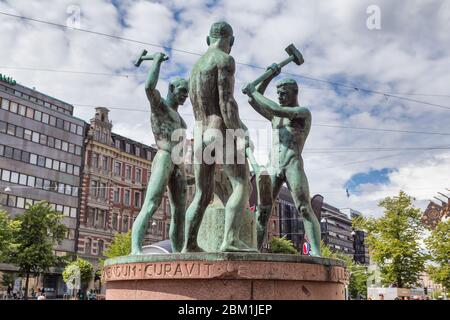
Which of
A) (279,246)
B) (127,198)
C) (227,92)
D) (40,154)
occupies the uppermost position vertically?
(40,154)

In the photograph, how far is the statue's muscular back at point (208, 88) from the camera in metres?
7.62

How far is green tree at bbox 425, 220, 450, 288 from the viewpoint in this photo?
1359 inches

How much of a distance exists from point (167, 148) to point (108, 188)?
49.2 metres

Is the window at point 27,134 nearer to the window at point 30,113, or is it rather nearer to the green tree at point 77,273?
the window at point 30,113

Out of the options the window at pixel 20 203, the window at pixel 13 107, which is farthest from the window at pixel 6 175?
the window at pixel 13 107

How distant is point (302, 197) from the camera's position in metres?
8.28

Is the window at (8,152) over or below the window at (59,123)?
below

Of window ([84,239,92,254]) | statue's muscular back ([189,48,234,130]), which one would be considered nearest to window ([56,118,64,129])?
window ([84,239,92,254])

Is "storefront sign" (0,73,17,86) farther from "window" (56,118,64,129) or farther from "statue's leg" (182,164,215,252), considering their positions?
"statue's leg" (182,164,215,252)

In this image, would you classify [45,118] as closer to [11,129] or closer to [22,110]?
[22,110]

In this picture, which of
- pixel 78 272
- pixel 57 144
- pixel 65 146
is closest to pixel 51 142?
pixel 57 144

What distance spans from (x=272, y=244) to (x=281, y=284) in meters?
47.2

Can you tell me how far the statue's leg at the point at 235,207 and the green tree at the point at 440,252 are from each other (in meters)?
30.8

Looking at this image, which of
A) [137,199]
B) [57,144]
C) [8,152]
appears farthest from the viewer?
[137,199]
